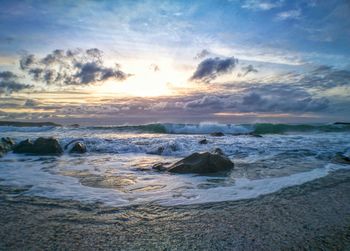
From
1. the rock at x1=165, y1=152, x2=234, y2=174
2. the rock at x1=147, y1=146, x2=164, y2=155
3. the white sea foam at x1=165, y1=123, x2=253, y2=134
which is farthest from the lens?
the white sea foam at x1=165, y1=123, x2=253, y2=134

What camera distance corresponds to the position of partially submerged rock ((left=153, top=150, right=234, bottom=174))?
7.44 metres

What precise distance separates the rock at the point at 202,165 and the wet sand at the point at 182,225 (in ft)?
8.65

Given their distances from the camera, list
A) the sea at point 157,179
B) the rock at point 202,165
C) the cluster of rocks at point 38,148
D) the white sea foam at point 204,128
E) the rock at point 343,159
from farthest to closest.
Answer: the white sea foam at point 204,128
the cluster of rocks at point 38,148
the rock at point 343,159
the rock at point 202,165
the sea at point 157,179

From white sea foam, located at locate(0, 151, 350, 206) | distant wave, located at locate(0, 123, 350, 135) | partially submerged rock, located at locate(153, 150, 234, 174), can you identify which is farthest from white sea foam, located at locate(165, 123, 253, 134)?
white sea foam, located at locate(0, 151, 350, 206)

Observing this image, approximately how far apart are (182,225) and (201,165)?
3.93 m

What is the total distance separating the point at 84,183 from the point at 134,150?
21.8 ft

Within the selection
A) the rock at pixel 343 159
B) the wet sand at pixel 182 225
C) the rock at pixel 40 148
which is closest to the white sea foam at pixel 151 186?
the wet sand at pixel 182 225

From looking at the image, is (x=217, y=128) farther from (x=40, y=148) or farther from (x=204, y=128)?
(x=40, y=148)

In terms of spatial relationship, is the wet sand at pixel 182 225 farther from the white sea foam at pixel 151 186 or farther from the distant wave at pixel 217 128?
the distant wave at pixel 217 128

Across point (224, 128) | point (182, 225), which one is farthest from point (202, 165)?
point (224, 128)

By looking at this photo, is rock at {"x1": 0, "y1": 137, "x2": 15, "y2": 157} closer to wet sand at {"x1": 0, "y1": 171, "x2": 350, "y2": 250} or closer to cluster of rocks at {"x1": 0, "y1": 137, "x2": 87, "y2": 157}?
cluster of rocks at {"x1": 0, "y1": 137, "x2": 87, "y2": 157}

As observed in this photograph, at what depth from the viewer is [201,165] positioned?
749 cm

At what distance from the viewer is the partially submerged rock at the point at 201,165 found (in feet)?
24.4

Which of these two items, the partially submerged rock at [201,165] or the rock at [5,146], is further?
the rock at [5,146]
